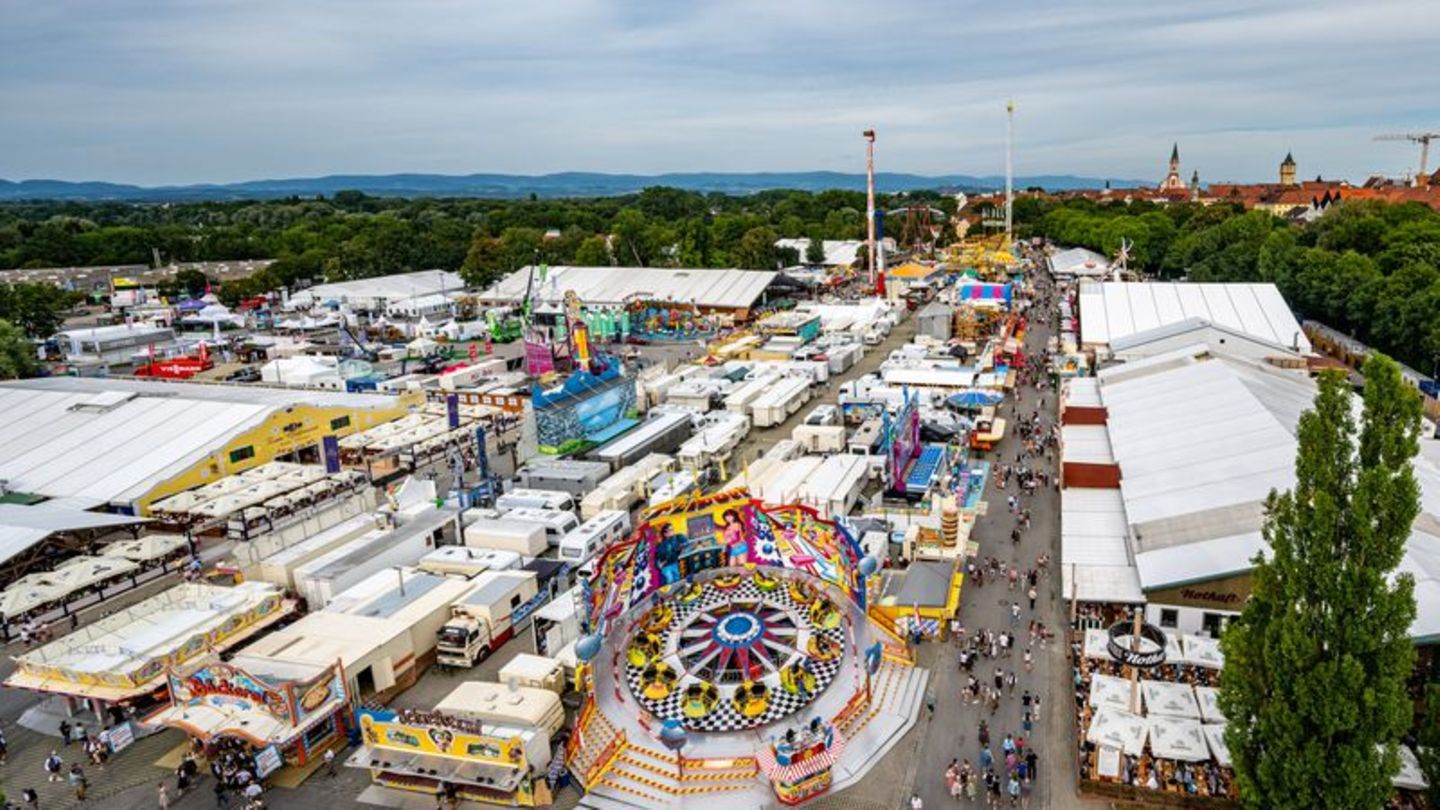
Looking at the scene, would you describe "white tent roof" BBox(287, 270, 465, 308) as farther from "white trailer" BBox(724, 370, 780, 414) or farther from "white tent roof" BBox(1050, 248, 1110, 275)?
"white tent roof" BBox(1050, 248, 1110, 275)

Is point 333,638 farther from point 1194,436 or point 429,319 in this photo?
point 429,319

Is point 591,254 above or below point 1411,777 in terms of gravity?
above

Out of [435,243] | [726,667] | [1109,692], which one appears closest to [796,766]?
[726,667]

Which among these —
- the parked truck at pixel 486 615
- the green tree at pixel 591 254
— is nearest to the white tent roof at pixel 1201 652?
the parked truck at pixel 486 615

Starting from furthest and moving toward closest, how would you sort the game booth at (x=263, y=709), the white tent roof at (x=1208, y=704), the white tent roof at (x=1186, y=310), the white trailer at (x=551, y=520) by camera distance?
the white tent roof at (x=1186, y=310)
the white trailer at (x=551, y=520)
the game booth at (x=263, y=709)
the white tent roof at (x=1208, y=704)

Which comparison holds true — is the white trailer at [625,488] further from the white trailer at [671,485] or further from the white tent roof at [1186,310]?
the white tent roof at [1186,310]

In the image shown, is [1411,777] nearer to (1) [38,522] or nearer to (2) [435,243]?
(1) [38,522]

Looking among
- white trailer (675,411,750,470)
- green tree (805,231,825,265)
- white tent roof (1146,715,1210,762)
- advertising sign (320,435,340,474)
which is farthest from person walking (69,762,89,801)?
green tree (805,231,825,265)
